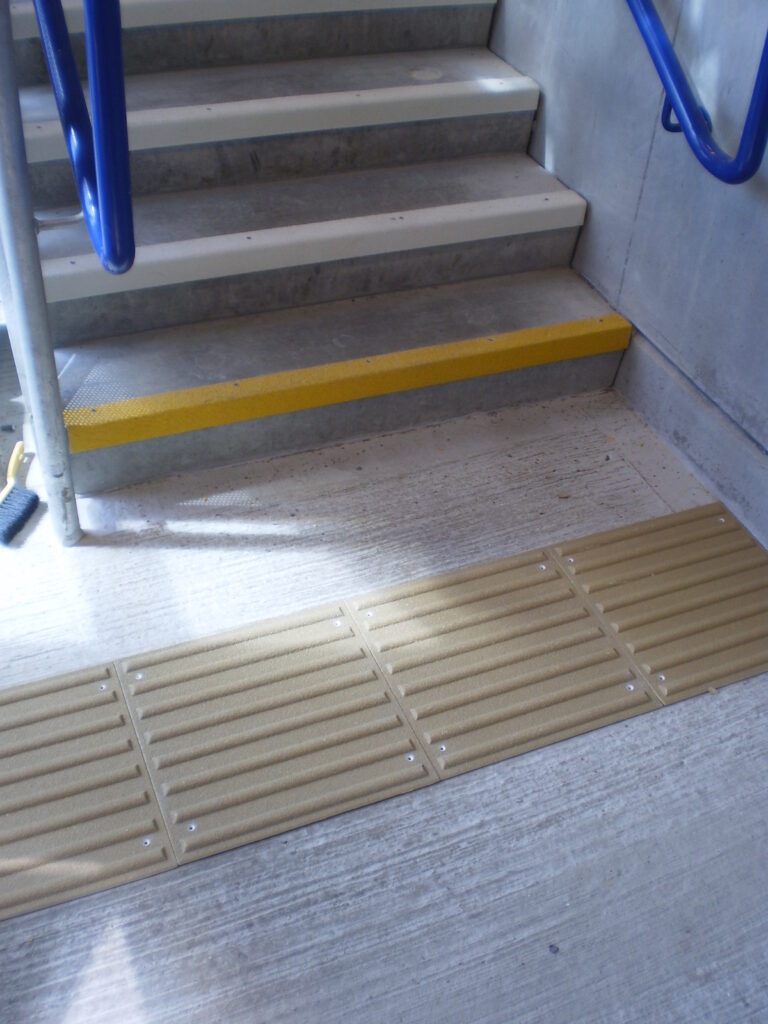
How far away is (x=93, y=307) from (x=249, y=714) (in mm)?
1206

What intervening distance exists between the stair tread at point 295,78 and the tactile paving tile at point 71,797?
166cm

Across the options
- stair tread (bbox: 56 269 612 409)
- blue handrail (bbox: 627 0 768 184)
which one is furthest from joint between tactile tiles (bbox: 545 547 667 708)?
blue handrail (bbox: 627 0 768 184)

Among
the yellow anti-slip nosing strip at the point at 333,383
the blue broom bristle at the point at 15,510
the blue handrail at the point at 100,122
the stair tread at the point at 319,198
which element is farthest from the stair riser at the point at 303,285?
the blue handrail at the point at 100,122

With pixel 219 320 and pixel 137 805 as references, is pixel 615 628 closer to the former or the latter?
pixel 137 805

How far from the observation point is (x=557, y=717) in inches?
79.4

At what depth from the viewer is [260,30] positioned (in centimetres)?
303

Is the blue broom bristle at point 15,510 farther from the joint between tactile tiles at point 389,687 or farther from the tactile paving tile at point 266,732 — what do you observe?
the joint between tactile tiles at point 389,687

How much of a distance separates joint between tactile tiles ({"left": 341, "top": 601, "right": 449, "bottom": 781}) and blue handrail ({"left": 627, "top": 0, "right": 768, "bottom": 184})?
1273 mm

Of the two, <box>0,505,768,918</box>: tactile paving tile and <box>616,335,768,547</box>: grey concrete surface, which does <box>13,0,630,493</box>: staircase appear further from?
<box>0,505,768,918</box>: tactile paving tile

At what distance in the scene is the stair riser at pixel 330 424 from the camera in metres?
2.44

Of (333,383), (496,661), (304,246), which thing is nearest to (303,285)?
(304,246)

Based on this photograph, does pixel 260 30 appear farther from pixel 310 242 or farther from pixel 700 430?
A: pixel 700 430

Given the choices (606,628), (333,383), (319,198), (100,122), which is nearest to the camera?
(100,122)

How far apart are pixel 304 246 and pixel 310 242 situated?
2 cm
